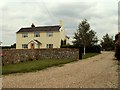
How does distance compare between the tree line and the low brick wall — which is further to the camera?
the tree line

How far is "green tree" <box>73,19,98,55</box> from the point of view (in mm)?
50125

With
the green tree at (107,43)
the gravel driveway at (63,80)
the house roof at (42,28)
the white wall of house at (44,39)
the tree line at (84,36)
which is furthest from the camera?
the green tree at (107,43)

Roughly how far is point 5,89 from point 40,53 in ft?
76.1

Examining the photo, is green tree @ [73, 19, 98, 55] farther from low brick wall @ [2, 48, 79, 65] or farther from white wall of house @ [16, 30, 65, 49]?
low brick wall @ [2, 48, 79, 65]

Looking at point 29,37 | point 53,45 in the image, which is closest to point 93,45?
point 53,45

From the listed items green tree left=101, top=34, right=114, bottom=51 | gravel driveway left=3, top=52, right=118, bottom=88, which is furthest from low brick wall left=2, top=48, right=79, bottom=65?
green tree left=101, top=34, right=114, bottom=51

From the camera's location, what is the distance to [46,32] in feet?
183

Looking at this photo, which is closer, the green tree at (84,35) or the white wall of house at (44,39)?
the green tree at (84,35)

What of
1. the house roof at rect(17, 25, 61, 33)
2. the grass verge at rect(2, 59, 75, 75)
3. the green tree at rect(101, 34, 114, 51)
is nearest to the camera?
A: the grass verge at rect(2, 59, 75, 75)

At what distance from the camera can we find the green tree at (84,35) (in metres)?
50.1

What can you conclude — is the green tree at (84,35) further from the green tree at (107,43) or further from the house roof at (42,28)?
the green tree at (107,43)

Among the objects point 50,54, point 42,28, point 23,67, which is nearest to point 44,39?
point 42,28

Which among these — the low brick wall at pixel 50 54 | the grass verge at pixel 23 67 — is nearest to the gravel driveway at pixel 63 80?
the grass verge at pixel 23 67

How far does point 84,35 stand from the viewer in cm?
5009
